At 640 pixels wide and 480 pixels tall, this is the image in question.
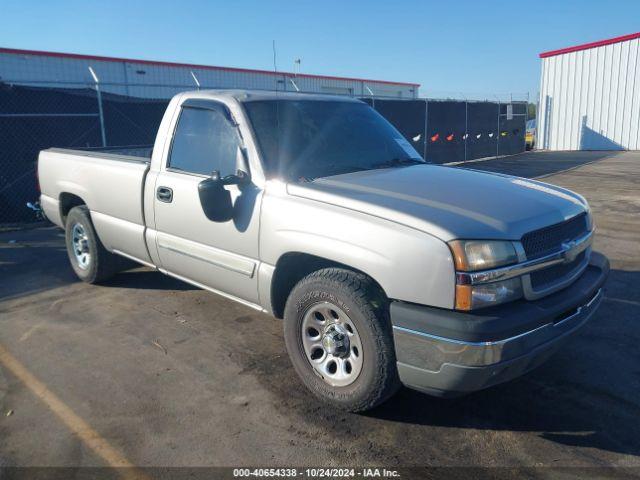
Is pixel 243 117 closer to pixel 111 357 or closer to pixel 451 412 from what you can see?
pixel 111 357

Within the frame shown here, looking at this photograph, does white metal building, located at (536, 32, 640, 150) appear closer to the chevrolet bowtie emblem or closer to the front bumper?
the chevrolet bowtie emblem

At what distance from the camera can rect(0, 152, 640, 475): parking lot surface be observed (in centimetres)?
298

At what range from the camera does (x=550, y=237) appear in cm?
316

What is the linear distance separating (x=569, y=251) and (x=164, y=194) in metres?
3.06

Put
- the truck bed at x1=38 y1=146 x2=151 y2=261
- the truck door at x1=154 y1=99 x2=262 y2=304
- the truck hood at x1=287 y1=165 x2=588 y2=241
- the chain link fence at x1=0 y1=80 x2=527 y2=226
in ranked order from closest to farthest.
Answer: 1. the truck hood at x1=287 y1=165 x2=588 y2=241
2. the truck door at x1=154 y1=99 x2=262 y2=304
3. the truck bed at x1=38 y1=146 x2=151 y2=261
4. the chain link fence at x1=0 y1=80 x2=527 y2=226

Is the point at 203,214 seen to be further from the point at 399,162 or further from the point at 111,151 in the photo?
the point at 111,151

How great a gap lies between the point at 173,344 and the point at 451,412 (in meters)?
2.26

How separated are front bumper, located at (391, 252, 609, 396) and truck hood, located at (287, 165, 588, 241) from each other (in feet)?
1.36

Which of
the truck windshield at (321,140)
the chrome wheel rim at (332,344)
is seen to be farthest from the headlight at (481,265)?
the truck windshield at (321,140)

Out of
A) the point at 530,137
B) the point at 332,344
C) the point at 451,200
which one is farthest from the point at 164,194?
the point at 530,137

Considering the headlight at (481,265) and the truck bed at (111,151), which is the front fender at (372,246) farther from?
the truck bed at (111,151)

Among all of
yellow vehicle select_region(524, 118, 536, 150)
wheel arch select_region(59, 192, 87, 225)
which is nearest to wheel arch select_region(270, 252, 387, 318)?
wheel arch select_region(59, 192, 87, 225)

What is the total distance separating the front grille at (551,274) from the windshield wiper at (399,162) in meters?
1.52

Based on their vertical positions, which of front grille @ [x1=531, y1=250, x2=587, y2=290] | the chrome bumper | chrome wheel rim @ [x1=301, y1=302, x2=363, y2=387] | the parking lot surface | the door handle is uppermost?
the door handle
